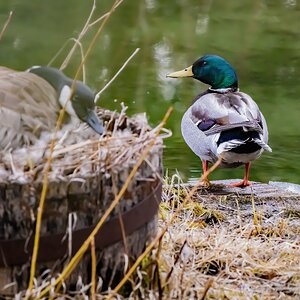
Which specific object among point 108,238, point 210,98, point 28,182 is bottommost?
point 210,98

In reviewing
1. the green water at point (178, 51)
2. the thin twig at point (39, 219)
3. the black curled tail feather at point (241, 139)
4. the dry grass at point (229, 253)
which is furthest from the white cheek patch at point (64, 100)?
the green water at point (178, 51)

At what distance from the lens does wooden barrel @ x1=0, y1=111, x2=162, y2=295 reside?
6.80ft

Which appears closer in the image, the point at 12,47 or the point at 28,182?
the point at 28,182

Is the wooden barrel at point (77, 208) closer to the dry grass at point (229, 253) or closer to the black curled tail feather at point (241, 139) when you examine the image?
the dry grass at point (229, 253)

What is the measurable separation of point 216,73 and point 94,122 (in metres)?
3.27

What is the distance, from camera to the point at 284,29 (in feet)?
37.7

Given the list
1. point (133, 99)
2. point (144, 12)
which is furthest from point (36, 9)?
point (133, 99)

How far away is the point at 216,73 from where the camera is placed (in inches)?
219

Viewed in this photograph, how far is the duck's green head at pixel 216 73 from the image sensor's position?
5.54m

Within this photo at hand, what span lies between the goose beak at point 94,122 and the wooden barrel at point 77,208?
0.08m

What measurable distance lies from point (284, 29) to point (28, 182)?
9762mm

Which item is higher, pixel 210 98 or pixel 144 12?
pixel 210 98

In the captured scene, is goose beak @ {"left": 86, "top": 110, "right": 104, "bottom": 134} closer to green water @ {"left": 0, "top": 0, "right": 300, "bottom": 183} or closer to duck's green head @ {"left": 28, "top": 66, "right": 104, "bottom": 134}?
duck's green head @ {"left": 28, "top": 66, "right": 104, "bottom": 134}

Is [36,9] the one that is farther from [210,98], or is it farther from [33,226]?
[33,226]
